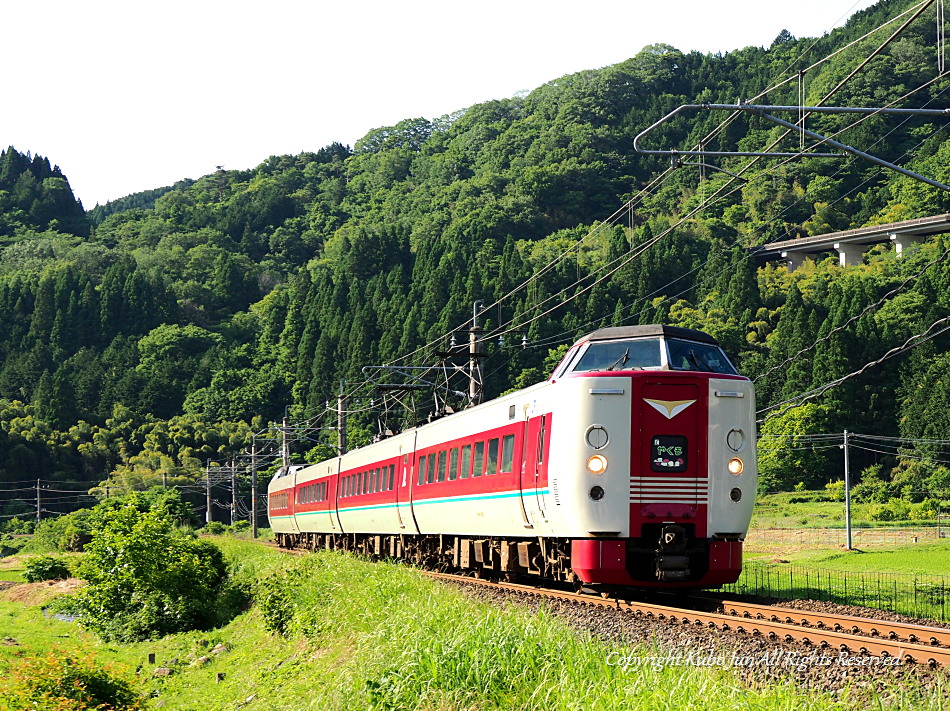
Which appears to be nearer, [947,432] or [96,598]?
[96,598]

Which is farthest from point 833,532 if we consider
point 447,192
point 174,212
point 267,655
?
point 174,212

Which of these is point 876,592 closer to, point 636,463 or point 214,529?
point 636,463

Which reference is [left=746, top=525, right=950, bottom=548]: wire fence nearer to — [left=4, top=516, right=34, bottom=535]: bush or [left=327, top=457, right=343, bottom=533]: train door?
[left=327, top=457, right=343, bottom=533]: train door

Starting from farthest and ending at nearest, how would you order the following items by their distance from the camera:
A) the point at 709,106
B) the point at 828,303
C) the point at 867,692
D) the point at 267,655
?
the point at 828,303 → the point at 267,655 → the point at 709,106 → the point at 867,692

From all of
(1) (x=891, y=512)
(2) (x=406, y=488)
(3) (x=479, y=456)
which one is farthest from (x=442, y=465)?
(1) (x=891, y=512)

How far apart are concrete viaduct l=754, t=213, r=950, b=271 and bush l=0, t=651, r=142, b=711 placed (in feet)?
270

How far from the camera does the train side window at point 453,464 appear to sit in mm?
20342

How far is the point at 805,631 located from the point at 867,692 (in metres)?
3.23

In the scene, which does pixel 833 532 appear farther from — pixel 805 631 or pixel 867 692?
pixel 867 692

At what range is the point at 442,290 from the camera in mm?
105750

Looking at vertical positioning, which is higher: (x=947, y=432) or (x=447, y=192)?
(x=447, y=192)

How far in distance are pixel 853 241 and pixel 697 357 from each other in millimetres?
91707

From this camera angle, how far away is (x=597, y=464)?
556 inches

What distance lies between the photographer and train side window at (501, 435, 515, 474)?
16.8 meters
